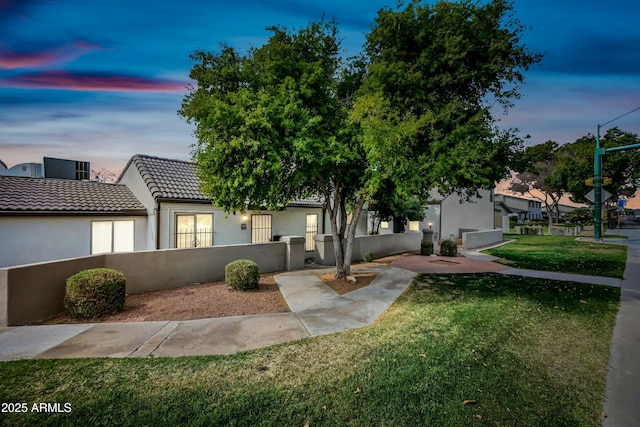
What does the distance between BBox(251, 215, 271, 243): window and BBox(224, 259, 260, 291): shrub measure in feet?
19.8

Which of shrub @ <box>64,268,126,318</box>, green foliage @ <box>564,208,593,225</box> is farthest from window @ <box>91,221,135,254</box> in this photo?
green foliage @ <box>564,208,593,225</box>

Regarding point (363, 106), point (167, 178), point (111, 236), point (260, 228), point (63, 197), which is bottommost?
point (111, 236)

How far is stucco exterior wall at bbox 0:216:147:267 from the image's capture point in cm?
922

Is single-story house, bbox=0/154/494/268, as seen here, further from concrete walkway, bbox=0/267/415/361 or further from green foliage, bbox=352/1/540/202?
green foliage, bbox=352/1/540/202

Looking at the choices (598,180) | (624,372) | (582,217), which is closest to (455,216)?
(598,180)

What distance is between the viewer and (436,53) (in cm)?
841

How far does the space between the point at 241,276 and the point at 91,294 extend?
3.39 metres

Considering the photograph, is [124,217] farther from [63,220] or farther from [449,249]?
[449,249]

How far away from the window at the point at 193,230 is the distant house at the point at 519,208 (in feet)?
115

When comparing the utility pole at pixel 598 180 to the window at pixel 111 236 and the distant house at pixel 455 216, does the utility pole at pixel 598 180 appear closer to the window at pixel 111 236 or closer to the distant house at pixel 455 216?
the distant house at pixel 455 216

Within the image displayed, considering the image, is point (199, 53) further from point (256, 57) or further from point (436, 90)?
point (436, 90)

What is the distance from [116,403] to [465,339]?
5.00 meters

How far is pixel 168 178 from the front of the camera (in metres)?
13.0

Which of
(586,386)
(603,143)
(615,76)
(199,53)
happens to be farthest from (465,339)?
(603,143)
